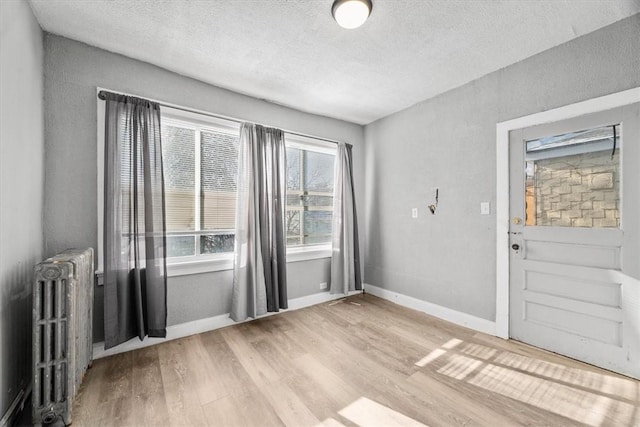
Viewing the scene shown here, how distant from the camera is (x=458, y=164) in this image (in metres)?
A: 3.05

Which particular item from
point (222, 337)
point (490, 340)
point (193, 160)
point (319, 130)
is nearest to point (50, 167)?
point (193, 160)

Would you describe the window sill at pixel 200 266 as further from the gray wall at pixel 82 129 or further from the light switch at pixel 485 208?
the light switch at pixel 485 208

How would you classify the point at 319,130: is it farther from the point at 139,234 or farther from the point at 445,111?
the point at 139,234

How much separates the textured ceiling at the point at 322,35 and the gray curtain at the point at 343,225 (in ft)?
3.93

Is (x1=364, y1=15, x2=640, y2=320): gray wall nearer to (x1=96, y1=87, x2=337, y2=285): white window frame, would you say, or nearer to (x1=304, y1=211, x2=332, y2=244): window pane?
(x1=304, y1=211, x2=332, y2=244): window pane

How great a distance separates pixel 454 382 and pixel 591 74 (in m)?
2.67

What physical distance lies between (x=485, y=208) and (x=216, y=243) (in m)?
2.93

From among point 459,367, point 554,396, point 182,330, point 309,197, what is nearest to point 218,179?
point 309,197

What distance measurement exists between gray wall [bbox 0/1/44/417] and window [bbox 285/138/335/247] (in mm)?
2285

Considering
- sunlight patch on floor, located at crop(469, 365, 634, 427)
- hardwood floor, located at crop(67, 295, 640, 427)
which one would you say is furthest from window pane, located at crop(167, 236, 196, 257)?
sunlight patch on floor, located at crop(469, 365, 634, 427)

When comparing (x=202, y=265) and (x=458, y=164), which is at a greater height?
(x=458, y=164)

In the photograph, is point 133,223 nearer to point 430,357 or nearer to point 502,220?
point 430,357

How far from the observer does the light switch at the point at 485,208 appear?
2797 mm

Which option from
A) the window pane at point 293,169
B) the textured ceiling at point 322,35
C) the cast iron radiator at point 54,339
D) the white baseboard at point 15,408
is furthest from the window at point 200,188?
the white baseboard at point 15,408
